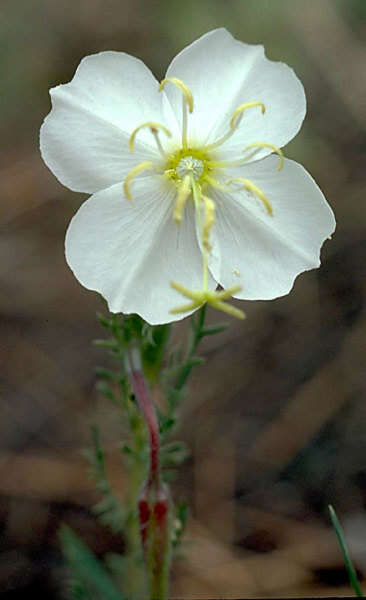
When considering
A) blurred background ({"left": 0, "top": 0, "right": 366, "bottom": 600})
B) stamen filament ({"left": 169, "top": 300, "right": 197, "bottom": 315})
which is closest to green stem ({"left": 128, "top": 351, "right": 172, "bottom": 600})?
stamen filament ({"left": 169, "top": 300, "right": 197, "bottom": 315})

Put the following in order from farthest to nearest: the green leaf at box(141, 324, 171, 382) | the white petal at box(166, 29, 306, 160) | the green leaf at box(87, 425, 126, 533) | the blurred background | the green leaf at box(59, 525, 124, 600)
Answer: the blurred background, the green leaf at box(59, 525, 124, 600), the green leaf at box(87, 425, 126, 533), the green leaf at box(141, 324, 171, 382), the white petal at box(166, 29, 306, 160)

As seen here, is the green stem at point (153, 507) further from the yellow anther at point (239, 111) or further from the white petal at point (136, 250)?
the yellow anther at point (239, 111)

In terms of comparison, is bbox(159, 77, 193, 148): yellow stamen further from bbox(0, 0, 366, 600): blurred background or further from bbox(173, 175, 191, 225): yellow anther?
bbox(0, 0, 366, 600): blurred background

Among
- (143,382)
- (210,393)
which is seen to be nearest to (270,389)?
(210,393)

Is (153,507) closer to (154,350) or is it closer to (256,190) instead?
(154,350)

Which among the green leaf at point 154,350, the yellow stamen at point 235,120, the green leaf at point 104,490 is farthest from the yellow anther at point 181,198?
the green leaf at point 104,490

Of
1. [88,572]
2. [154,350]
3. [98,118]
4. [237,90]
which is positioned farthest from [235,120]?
[88,572]
